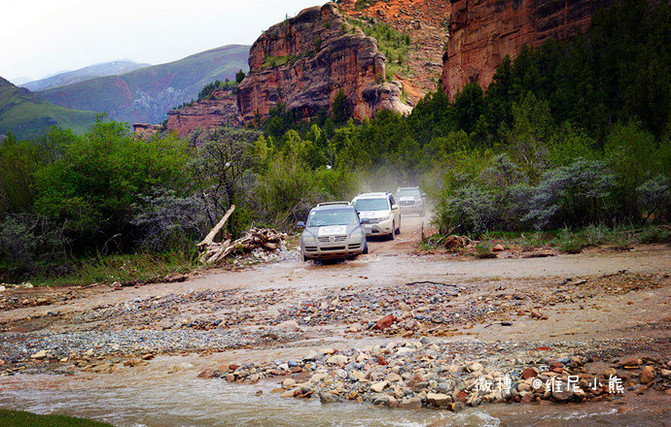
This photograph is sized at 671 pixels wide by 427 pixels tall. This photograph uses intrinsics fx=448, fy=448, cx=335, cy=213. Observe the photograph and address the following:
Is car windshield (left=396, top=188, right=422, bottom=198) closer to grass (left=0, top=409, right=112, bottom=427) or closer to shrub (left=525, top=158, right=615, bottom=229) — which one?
shrub (left=525, top=158, right=615, bottom=229)

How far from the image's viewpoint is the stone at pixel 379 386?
496cm

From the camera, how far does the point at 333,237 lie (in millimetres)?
15555

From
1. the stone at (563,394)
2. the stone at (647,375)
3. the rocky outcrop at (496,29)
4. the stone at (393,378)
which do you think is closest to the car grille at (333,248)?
the stone at (393,378)

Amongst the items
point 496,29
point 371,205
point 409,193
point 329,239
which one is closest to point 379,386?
point 329,239

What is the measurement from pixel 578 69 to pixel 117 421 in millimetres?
41713

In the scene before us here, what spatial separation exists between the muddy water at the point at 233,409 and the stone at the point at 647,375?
0.89ft

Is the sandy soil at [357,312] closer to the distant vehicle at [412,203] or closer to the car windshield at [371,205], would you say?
the car windshield at [371,205]

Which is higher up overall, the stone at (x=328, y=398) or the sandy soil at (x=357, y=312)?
the stone at (x=328, y=398)

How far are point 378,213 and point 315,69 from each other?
123080 mm

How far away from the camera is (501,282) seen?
1085cm

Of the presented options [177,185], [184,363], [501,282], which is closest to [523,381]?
[184,363]

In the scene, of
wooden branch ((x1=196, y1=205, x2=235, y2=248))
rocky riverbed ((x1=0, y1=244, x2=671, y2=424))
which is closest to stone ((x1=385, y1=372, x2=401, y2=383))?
rocky riverbed ((x1=0, y1=244, x2=671, y2=424))

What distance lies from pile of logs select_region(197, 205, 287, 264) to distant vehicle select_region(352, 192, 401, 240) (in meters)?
4.09

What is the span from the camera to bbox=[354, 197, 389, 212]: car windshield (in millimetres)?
21031
